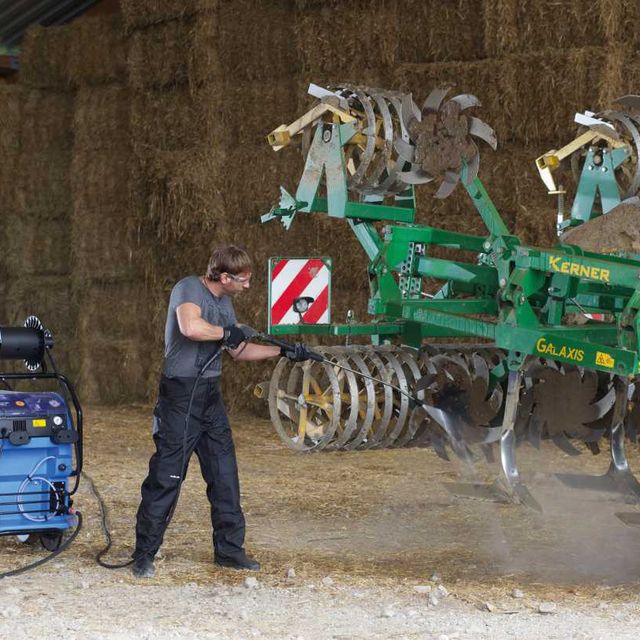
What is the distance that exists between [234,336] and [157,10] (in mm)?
5946

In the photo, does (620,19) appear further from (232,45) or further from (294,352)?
(294,352)

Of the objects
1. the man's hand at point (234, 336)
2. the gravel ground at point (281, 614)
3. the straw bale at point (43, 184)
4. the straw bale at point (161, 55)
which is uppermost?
the straw bale at point (161, 55)

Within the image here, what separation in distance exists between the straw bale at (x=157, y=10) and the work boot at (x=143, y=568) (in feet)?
19.7

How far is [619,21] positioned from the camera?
9.50 m

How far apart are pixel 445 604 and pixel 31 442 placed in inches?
82.2

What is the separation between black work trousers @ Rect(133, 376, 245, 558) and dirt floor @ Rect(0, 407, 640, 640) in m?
0.17

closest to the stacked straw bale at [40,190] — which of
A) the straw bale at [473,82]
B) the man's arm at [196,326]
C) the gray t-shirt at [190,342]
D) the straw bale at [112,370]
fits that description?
the straw bale at [112,370]

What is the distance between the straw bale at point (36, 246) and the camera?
12969mm

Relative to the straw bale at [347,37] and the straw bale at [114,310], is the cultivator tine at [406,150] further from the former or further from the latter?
the straw bale at [114,310]

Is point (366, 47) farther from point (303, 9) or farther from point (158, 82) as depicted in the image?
point (158, 82)

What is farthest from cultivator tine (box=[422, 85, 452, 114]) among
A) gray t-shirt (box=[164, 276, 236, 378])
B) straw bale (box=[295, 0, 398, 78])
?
straw bale (box=[295, 0, 398, 78])

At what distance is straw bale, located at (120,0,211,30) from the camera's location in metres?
11.1

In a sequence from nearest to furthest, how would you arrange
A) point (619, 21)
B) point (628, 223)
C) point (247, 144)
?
point (628, 223) → point (619, 21) → point (247, 144)

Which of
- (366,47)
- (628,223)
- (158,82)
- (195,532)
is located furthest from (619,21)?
(195,532)
